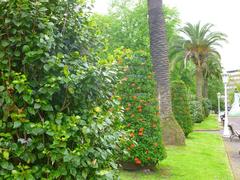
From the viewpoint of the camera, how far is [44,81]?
106 inches

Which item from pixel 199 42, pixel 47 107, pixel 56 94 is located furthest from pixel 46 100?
pixel 199 42

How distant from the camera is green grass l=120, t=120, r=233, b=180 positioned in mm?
8820

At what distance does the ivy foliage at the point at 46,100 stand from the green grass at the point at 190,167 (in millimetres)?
5895

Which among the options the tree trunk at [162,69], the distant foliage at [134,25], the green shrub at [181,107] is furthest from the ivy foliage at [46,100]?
the distant foliage at [134,25]

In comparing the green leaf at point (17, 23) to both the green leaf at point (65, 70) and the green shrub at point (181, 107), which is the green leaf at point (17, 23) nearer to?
the green leaf at point (65, 70)

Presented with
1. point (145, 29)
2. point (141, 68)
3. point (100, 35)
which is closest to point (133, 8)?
point (145, 29)

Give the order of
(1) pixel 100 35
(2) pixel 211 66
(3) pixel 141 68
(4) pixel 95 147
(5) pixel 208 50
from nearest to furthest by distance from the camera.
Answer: (4) pixel 95 147 → (1) pixel 100 35 → (3) pixel 141 68 → (5) pixel 208 50 → (2) pixel 211 66

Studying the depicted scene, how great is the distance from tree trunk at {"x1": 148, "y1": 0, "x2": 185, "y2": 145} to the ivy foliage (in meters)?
11.0

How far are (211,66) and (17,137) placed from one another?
42130mm

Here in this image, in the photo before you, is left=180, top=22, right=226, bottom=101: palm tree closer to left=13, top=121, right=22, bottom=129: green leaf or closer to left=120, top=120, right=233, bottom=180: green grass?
A: left=120, top=120, right=233, bottom=180: green grass

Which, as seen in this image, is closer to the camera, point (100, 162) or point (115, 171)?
point (100, 162)

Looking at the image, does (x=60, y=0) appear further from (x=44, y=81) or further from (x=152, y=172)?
(x=152, y=172)

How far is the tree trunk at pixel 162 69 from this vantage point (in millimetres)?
13812

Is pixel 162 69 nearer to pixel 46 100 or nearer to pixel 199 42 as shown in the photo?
pixel 46 100
